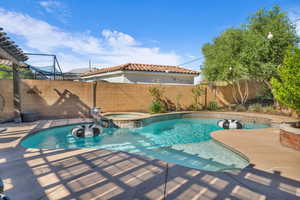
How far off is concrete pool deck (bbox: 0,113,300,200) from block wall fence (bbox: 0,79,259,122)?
5.43 m

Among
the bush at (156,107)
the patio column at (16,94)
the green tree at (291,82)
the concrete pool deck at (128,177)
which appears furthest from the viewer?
the bush at (156,107)

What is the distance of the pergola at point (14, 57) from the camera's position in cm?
547

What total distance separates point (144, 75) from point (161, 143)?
8719 mm

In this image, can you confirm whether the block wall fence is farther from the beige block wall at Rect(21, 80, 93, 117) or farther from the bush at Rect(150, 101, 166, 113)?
the bush at Rect(150, 101, 166, 113)

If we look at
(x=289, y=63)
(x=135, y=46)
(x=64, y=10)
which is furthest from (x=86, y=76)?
(x=289, y=63)

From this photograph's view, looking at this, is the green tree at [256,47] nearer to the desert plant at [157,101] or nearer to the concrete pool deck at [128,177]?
the desert plant at [157,101]

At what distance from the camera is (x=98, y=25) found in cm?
1368

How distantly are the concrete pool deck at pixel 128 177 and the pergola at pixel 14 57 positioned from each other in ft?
11.9

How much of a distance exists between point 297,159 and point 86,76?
19.6 metres

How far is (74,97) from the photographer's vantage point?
394 inches

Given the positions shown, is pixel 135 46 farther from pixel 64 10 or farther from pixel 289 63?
pixel 289 63

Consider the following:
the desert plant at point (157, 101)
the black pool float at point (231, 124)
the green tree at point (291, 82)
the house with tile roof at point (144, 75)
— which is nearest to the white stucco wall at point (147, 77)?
the house with tile roof at point (144, 75)

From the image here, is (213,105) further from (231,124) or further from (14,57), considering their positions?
(14,57)

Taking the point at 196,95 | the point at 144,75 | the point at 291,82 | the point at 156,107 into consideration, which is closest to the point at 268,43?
the point at 196,95
